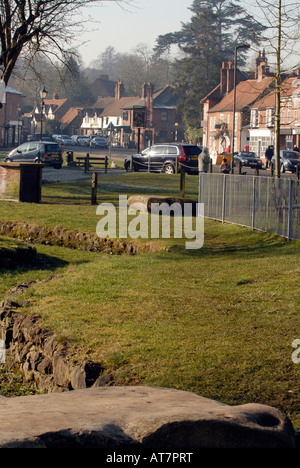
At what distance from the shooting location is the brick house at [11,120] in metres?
86.2

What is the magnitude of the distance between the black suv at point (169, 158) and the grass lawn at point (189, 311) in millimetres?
22271

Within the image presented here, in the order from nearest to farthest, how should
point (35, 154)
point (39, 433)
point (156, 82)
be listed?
point (39, 433) → point (35, 154) → point (156, 82)

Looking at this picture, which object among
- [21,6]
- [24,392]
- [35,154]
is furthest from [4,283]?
[35,154]

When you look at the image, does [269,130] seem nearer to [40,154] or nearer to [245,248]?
[40,154]

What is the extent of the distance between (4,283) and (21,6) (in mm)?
12524

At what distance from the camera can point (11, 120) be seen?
9350 cm

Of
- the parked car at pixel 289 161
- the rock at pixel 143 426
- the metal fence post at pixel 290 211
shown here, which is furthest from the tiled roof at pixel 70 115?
the rock at pixel 143 426

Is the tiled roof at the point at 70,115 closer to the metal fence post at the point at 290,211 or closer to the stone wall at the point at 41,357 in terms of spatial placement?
the metal fence post at the point at 290,211

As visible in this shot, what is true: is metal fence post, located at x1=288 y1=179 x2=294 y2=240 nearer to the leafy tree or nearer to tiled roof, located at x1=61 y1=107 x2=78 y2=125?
the leafy tree

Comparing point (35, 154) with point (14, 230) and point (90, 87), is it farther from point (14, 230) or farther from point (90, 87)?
point (90, 87)

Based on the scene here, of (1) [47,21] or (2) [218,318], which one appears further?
(1) [47,21]

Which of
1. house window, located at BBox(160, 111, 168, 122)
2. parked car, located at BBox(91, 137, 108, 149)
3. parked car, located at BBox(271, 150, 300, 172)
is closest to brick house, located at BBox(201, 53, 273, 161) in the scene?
parked car, located at BBox(91, 137, 108, 149)

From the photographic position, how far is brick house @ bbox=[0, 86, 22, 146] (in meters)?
86.2

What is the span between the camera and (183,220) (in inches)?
693
